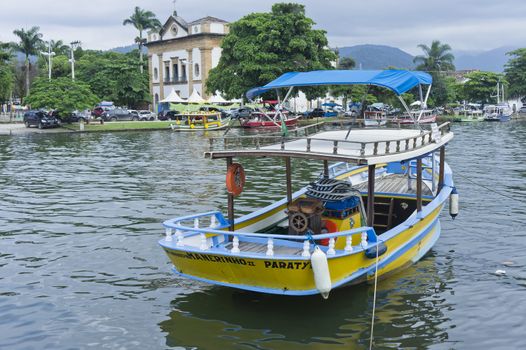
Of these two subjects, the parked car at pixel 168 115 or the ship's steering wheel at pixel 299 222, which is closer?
the ship's steering wheel at pixel 299 222

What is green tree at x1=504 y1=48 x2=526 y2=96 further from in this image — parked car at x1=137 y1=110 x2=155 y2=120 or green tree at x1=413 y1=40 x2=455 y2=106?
parked car at x1=137 y1=110 x2=155 y2=120

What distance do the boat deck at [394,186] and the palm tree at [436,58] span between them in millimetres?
81715

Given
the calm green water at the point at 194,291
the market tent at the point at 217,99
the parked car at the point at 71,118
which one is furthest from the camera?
the market tent at the point at 217,99

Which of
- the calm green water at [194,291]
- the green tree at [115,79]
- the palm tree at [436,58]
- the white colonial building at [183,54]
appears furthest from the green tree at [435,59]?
the calm green water at [194,291]

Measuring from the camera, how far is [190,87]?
77.5 meters

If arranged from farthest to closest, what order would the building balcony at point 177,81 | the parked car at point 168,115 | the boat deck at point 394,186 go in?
the building balcony at point 177,81 < the parked car at point 168,115 < the boat deck at point 394,186

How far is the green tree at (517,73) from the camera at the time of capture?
84.4 meters

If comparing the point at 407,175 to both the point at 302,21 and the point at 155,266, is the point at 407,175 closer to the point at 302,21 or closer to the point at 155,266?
the point at 155,266

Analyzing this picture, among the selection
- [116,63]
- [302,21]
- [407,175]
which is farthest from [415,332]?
[116,63]

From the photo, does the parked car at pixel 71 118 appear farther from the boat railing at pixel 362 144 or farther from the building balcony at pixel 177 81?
the boat railing at pixel 362 144

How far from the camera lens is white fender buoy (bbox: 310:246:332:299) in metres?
8.55

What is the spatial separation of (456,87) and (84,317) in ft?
293

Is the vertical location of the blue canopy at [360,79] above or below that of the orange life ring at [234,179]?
above

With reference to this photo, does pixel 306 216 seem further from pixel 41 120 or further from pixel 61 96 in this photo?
pixel 61 96
